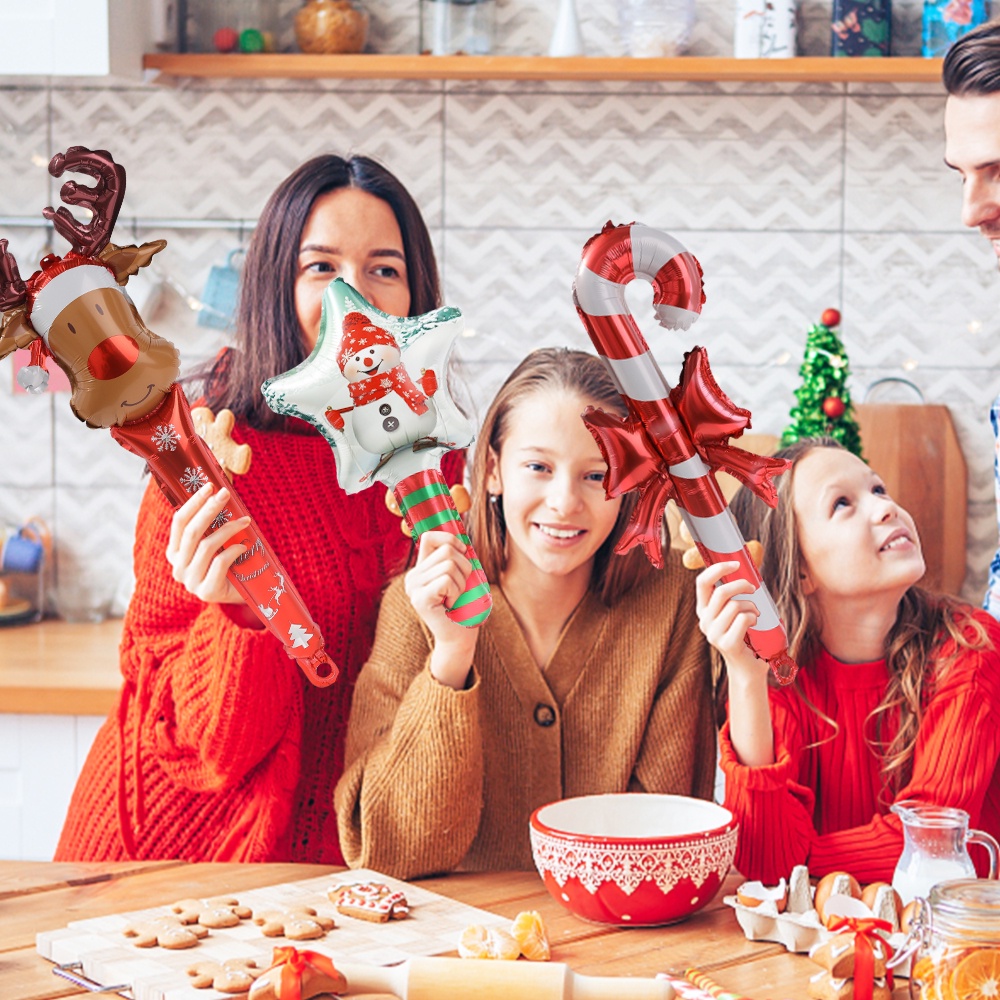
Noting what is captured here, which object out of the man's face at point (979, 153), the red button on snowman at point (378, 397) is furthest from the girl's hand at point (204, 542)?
the man's face at point (979, 153)

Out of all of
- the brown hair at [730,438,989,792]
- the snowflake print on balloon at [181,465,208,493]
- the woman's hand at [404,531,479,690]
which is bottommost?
the brown hair at [730,438,989,792]

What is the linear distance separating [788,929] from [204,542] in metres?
0.54

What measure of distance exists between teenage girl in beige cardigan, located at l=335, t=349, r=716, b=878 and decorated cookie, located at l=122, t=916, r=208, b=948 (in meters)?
0.23

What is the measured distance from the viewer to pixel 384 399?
968mm

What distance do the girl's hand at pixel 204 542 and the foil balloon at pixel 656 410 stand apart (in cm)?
28

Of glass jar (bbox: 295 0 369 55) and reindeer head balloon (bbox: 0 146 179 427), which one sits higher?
glass jar (bbox: 295 0 369 55)

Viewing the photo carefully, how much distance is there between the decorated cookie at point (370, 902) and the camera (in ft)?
3.53

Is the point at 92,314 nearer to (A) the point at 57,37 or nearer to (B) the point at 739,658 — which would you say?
(B) the point at 739,658

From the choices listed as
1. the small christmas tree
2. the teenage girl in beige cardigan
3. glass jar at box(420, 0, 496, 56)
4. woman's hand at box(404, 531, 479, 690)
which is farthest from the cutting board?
glass jar at box(420, 0, 496, 56)

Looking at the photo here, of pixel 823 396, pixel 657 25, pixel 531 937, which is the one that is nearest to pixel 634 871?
pixel 531 937

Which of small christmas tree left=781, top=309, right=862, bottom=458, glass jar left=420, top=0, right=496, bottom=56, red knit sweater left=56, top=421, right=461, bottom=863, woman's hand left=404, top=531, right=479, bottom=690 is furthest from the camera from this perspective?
glass jar left=420, top=0, right=496, bottom=56

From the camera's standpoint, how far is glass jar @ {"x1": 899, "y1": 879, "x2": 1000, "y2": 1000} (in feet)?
2.60

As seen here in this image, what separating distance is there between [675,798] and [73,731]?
141 centimetres

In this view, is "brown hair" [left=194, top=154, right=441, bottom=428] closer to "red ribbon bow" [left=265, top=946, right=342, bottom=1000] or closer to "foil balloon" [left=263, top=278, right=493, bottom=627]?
"foil balloon" [left=263, top=278, right=493, bottom=627]
